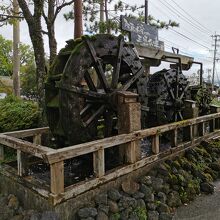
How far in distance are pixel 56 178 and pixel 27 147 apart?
2.28 ft

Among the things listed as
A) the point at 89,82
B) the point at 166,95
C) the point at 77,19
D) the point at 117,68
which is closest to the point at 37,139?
the point at 89,82

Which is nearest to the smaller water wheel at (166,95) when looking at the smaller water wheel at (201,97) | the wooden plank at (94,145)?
the smaller water wheel at (201,97)

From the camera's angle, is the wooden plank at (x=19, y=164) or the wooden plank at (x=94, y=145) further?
the wooden plank at (x=19, y=164)

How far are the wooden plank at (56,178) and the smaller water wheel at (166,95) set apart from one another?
15.0ft

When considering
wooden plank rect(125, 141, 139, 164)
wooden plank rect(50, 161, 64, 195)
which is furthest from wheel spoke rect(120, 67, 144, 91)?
wooden plank rect(50, 161, 64, 195)

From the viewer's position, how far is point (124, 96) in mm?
4844

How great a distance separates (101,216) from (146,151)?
8.98 feet

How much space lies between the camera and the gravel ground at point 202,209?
15.5ft

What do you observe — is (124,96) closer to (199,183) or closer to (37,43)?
(199,183)

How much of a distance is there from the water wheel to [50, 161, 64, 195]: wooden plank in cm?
147

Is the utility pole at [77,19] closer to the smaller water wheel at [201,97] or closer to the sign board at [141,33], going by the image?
the sign board at [141,33]

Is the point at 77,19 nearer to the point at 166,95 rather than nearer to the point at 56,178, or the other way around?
the point at 166,95

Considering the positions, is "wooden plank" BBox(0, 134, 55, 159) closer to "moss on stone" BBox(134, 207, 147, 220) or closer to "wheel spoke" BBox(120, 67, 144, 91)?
"moss on stone" BBox(134, 207, 147, 220)

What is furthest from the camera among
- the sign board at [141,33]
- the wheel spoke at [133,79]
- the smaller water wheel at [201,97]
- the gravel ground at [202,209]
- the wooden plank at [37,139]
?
the smaller water wheel at [201,97]
